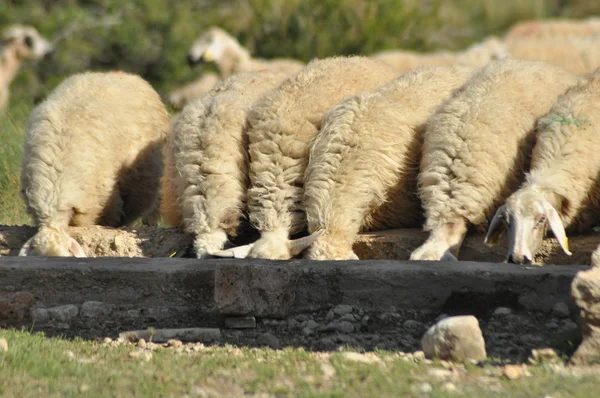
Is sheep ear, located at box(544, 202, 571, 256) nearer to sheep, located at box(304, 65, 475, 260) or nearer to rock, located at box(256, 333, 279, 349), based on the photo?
sheep, located at box(304, 65, 475, 260)

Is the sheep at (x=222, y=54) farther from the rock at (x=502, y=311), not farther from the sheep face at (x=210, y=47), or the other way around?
the rock at (x=502, y=311)

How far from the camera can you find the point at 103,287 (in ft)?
18.9

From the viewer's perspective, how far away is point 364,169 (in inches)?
257

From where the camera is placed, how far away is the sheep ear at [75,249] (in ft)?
22.6

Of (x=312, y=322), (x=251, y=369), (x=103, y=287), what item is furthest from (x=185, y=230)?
(x=251, y=369)

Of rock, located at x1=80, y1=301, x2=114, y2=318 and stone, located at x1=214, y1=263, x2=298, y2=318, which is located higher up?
stone, located at x1=214, y1=263, x2=298, y2=318

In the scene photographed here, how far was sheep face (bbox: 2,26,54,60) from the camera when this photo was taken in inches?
658

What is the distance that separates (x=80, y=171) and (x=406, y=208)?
2.38m

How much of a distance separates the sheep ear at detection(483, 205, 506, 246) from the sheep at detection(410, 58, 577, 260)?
0.23m

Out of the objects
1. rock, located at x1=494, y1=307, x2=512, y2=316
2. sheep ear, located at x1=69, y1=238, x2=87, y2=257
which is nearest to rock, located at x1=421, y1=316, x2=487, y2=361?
rock, located at x1=494, y1=307, x2=512, y2=316

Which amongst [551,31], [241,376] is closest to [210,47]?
[551,31]

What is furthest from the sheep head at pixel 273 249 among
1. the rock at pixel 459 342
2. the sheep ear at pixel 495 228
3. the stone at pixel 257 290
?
the rock at pixel 459 342

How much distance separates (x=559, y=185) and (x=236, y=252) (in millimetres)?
2000

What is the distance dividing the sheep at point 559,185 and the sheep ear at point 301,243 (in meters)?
1.10
